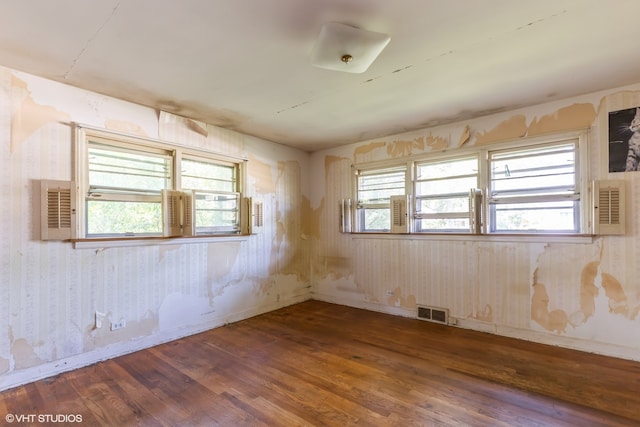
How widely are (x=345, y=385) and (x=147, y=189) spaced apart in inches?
105

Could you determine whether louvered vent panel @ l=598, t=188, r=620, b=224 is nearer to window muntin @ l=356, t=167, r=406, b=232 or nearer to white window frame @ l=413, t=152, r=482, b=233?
white window frame @ l=413, t=152, r=482, b=233

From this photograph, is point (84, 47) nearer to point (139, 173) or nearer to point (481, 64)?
point (139, 173)

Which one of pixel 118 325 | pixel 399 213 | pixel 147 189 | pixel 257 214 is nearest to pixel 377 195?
pixel 399 213

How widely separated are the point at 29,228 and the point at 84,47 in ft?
4.91

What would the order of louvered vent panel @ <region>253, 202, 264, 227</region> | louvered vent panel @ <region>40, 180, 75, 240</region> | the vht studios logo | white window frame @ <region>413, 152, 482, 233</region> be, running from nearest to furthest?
the vht studios logo < louvered vent panel @ <region>40, 180, 75, 240</region> < white window frame @ <region>413, 152, 482, 233</region> < louvered vent panel @ <region>253, 202, 264, 227</region>

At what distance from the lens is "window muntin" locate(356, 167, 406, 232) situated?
13.6ft

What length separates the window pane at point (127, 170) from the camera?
2.80m

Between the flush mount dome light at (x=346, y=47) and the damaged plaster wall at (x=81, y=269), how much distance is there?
6.85 ft

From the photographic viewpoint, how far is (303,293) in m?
4.92

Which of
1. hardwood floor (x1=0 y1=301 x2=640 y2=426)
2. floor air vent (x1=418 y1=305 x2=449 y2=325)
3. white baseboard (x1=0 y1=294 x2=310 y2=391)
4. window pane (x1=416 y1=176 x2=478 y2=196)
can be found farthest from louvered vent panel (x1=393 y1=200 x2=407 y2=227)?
white baseboard (x1=0 y1=294 x2=310 y2=391)

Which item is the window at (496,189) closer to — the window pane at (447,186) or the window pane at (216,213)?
the window pane at (447,186)

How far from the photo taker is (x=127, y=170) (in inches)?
118

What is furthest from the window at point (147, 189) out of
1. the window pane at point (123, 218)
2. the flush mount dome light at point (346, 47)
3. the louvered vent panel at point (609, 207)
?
the louvered vent panel at point (609, 207)

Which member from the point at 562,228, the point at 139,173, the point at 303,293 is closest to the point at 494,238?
the point at 562,228
